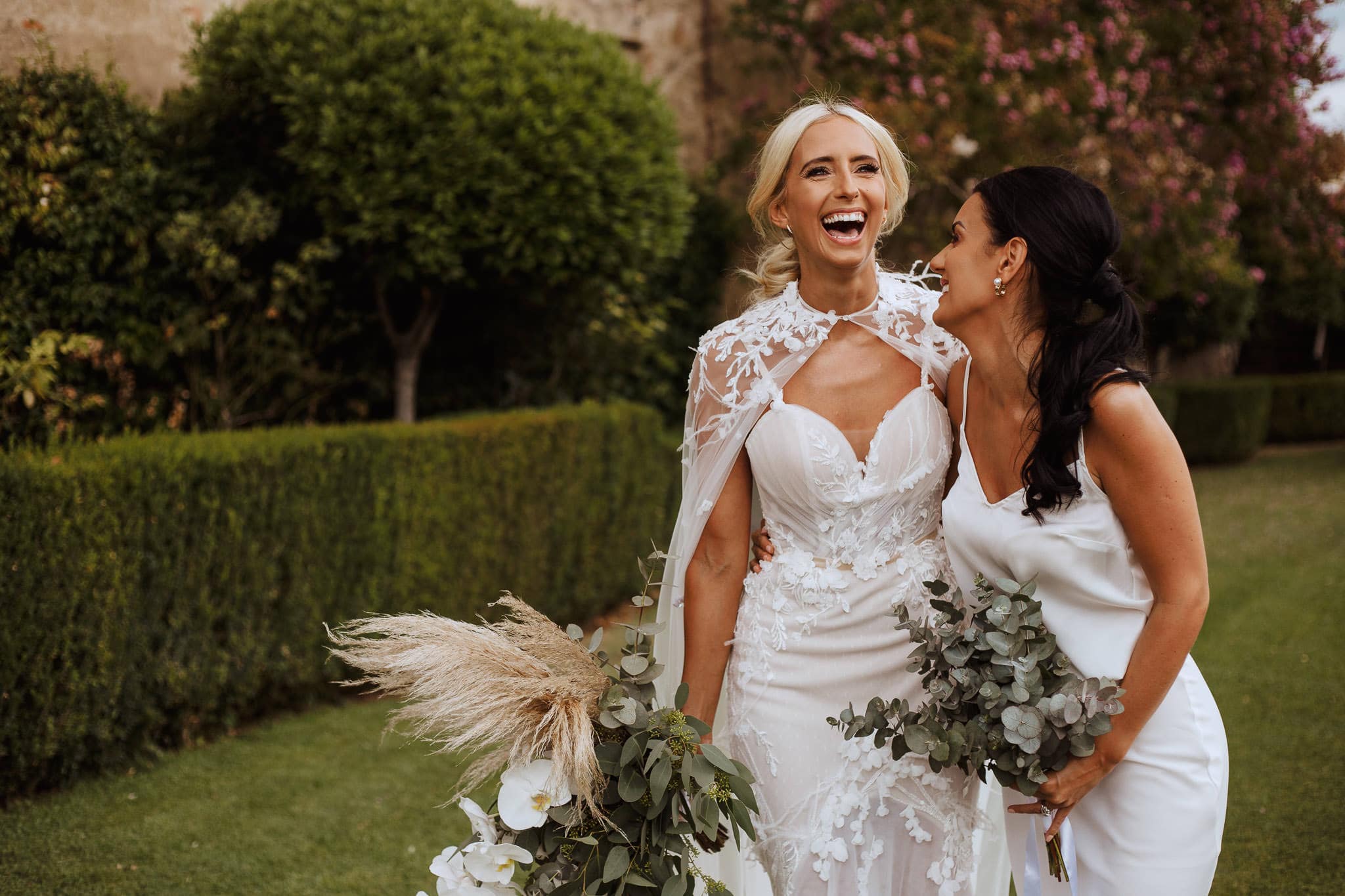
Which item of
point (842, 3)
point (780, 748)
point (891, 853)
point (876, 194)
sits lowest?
point (891, 853)

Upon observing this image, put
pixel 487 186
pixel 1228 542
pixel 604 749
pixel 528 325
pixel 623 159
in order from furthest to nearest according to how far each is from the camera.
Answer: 1. pixel 1228 542
2. pixel 528 325
3. pixel 623 159
4. pixel 487 186
5. pixel 604 749

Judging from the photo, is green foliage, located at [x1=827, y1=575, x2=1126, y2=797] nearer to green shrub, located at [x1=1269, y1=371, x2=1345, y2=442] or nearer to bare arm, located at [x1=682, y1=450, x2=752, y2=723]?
bare arm, located at [x1=682, y1=450, x2=752, y2=723]

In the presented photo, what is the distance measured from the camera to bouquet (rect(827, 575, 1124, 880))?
1.98 meters

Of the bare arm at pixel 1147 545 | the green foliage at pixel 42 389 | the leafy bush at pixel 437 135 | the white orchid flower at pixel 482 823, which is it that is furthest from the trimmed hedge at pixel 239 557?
the bare arm at pixel 1147 545

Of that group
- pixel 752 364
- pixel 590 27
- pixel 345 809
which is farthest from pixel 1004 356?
pixel 590 27

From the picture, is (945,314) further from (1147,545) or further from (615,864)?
(615,864)

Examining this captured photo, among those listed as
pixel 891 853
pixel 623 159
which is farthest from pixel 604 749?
pixel 623 159

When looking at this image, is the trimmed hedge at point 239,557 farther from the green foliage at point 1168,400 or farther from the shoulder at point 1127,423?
the green foliage at point 1168,400

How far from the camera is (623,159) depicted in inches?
257

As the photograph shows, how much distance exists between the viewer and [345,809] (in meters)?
4.54

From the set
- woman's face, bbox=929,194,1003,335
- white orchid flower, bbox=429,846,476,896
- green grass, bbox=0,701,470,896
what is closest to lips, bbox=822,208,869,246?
woman's face, bbox=929,194,1003,335

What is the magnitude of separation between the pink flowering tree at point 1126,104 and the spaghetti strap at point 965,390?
5.98m

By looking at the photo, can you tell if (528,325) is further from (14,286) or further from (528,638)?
(528,638)

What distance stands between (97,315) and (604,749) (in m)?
4.90
